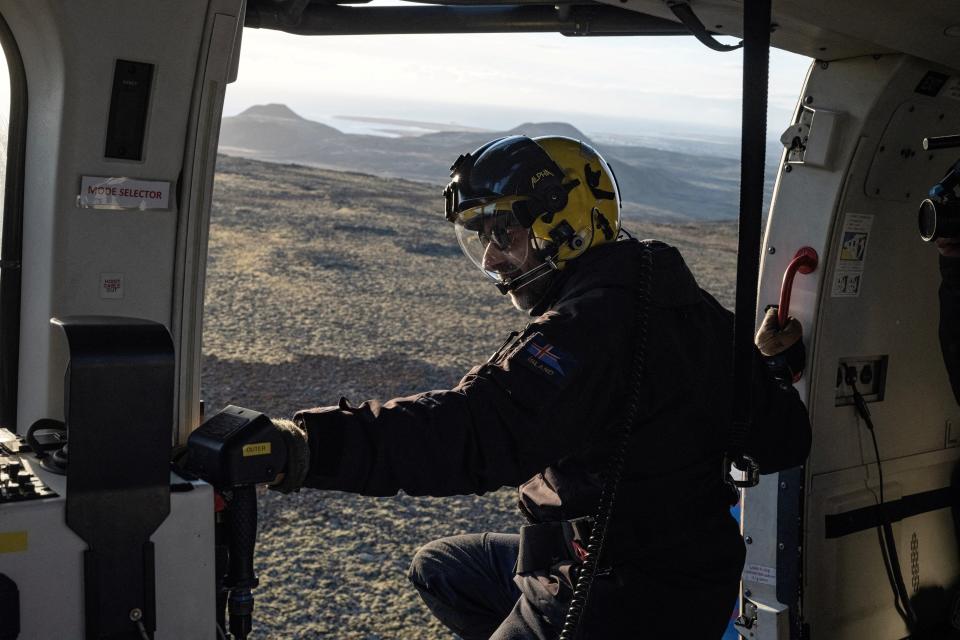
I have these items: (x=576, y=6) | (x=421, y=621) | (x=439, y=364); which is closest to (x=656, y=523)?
(x=576, y=6)

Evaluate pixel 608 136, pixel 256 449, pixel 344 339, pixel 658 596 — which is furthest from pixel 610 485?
pixel 608 136

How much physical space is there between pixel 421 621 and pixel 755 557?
2.12 meters

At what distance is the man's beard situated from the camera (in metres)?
2.96

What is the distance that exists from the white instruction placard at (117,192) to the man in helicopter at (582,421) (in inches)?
34.2

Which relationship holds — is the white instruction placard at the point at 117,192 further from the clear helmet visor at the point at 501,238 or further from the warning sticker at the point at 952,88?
the warning sticker at the point at 952,88

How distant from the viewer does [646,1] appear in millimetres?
2861

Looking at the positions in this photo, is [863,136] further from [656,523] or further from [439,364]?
[439,364]

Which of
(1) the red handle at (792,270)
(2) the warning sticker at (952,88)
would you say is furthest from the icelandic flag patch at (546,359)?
(2) the warning sticker at (952,88)

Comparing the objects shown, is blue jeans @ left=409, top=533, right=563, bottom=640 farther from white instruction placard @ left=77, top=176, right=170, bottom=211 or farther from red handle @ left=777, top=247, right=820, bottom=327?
white instruction placard @ left=77, top=176, right=170, bottom=211

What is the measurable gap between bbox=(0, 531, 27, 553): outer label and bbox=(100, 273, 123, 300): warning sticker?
134cm

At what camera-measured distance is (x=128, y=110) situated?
283 cm

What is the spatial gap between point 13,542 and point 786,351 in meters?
2.68

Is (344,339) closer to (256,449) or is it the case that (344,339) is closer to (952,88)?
(952,88)

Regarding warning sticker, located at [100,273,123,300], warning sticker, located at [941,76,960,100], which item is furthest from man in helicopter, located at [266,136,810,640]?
warning sticker, located at [941,76,960,100]
